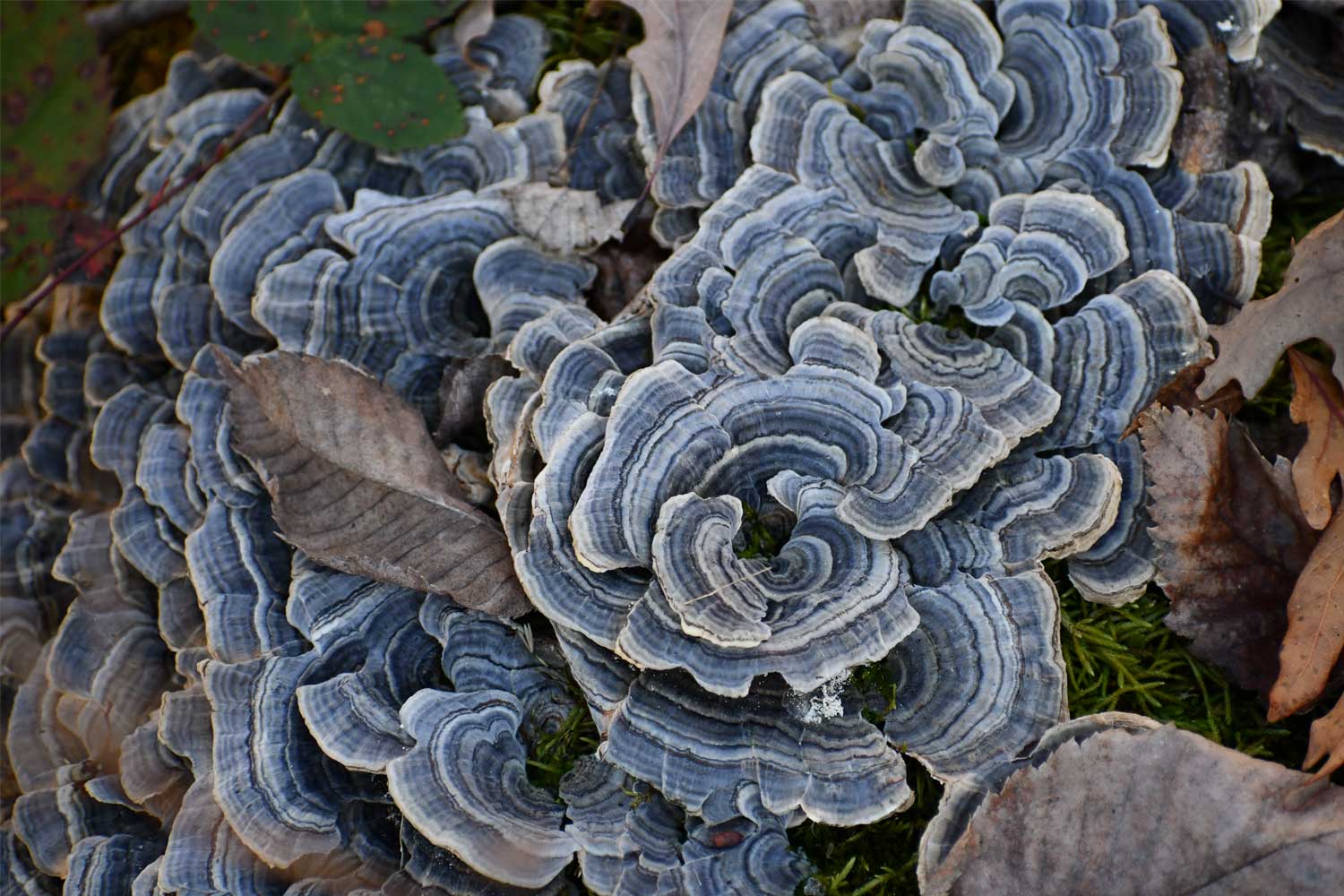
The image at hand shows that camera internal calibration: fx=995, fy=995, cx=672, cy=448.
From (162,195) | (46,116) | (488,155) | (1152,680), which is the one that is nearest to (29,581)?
(162,195)

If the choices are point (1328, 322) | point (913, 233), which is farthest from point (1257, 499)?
point (913, 233)

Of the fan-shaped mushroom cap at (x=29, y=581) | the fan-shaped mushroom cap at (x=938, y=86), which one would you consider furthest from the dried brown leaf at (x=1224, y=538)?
the fan-shaped mushroom cap at (x=29, y=581)

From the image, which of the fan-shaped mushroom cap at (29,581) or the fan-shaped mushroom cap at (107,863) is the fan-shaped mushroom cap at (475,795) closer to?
the fan-shaped mushroom cap at (107,863)

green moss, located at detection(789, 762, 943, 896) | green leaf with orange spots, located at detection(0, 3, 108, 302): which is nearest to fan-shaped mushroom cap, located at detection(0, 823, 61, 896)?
green leaf with orange spots, located at detection(0, 3, 108, 302)

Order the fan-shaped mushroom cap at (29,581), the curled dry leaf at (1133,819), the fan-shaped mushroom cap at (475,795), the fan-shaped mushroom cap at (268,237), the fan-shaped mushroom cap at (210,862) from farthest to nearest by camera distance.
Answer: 1. the fan-shaped mushroom cap at (29,581)
2. the fan-shaped mushroom cap at (268,237)
3. the fan-shaped mushroom cap at (210,862)
4. the fan-shaped mushroom cap at (475,795)
5. the curled dry leaf at (1133,819)

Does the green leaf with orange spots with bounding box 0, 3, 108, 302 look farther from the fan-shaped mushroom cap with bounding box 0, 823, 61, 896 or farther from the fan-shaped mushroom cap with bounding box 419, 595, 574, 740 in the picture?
the fan-shaped mushroom cap with bounding box 419, 595, 574, 740

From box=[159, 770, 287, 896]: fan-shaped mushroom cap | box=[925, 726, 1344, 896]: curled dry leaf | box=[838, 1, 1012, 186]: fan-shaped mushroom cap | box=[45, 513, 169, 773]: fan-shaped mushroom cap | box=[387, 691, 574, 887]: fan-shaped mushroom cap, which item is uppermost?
box=[838, 1, 1012, 186]: fan-shaped mushroom cap

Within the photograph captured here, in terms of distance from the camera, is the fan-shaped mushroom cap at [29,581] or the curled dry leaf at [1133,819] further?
the fan-shaped mushroom cap at [29,581]
